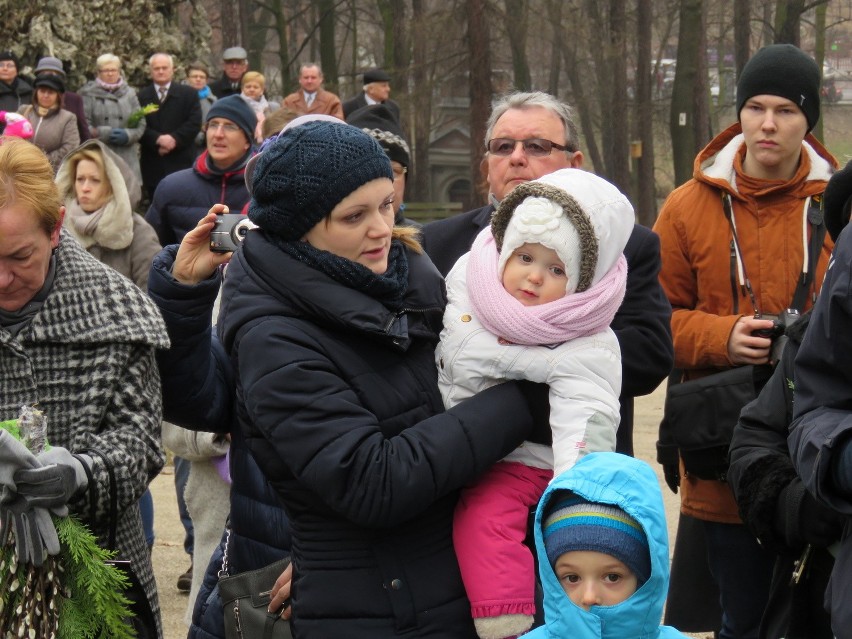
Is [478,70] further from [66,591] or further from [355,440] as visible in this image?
A: [355,440]

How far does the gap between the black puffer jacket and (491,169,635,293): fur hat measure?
30 centimetres

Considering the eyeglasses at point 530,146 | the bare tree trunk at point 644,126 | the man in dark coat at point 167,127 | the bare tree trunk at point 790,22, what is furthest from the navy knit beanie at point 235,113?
the bare tree trunk at point 790,22

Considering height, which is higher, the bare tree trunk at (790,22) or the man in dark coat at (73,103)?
the bare tree trunk at (790,22)

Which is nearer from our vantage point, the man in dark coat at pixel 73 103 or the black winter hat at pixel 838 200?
the black winter hat at pixel 838 200

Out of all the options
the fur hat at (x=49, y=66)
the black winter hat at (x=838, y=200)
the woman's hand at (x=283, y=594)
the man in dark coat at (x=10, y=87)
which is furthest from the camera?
the man in dark coat at (x=10, y=87)

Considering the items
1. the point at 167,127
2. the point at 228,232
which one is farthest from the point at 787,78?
the point at 167,127

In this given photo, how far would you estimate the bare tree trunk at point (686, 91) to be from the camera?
2192 centimetres

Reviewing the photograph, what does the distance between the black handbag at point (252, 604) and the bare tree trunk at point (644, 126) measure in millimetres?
20583

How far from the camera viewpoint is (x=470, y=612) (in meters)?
2.65

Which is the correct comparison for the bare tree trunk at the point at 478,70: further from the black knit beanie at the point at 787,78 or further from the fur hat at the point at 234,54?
the black knit beanie at the point at 787,78

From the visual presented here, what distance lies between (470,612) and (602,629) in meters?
0.30

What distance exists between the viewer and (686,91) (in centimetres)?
2236

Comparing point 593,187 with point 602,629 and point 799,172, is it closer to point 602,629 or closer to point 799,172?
point 602,629

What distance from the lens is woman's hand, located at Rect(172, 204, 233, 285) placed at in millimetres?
3021
